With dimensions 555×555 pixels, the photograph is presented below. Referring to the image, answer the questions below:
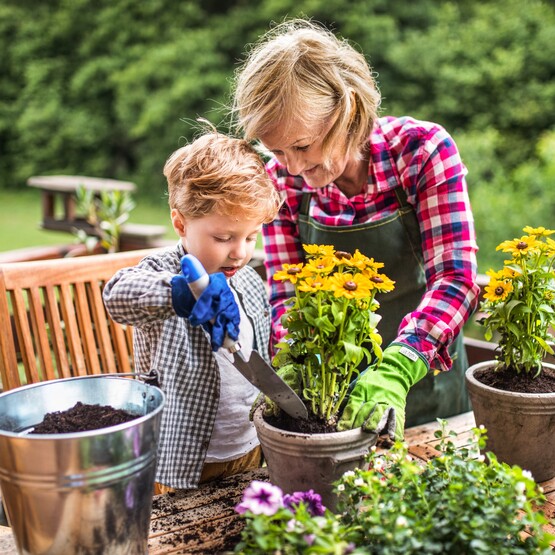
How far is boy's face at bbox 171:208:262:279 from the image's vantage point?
1.34 meters

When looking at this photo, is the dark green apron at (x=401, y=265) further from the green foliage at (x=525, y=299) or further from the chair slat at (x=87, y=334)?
the chair slat at (x=87, y=334)

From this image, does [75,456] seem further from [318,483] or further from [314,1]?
[314,1]

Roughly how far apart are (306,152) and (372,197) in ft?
0.83

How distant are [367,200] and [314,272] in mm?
626

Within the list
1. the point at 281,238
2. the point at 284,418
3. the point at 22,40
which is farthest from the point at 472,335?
the point at 22,40

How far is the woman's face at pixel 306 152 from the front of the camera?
4.63ft

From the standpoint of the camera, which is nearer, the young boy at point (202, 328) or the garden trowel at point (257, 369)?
the garden trowel at point (257, 369)

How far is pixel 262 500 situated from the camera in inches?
34.2

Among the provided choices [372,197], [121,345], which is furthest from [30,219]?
[372,197]

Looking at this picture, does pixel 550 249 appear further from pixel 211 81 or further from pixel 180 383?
pixel 211 81

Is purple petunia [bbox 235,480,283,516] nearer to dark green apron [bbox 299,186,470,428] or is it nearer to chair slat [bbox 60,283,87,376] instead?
dark green apron [bbox 299,186,470,428]

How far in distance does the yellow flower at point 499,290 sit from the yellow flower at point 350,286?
36 centimetres

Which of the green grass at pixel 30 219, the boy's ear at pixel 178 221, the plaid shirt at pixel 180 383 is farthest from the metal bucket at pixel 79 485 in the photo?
the green grass at pixel 30 219

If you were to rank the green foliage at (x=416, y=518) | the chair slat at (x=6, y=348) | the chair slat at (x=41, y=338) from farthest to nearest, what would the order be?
the chair slat at (x=41, y=338) < the chair slat at (x=6, y=348) < the green foliage at (x=416, y=518)
